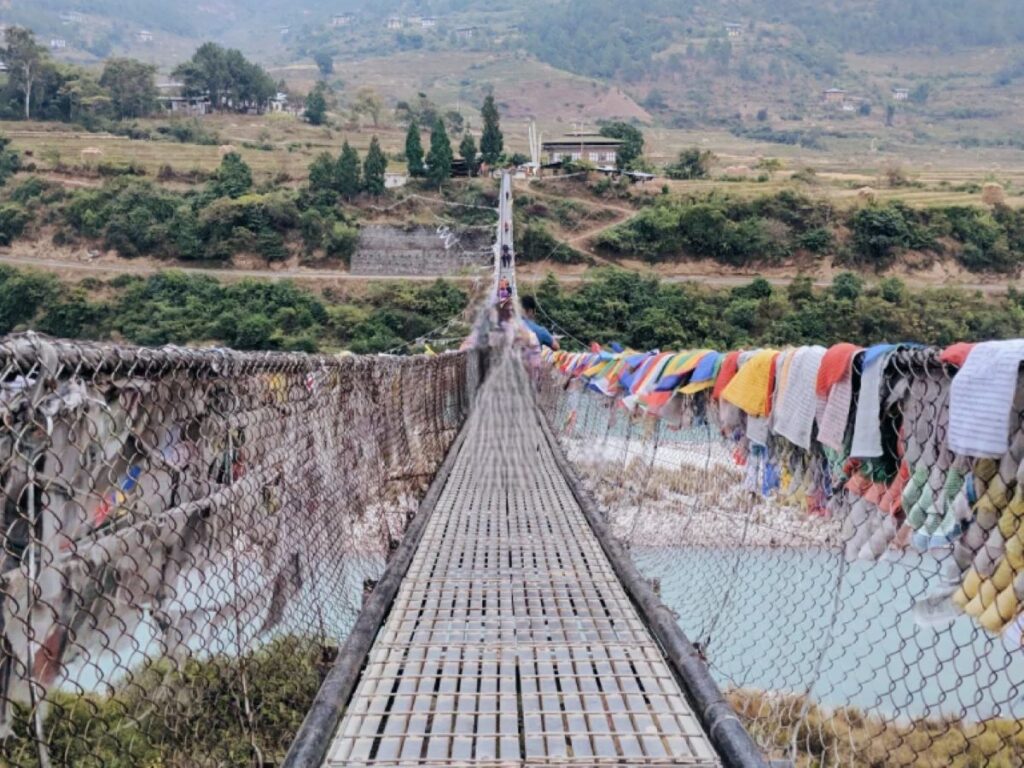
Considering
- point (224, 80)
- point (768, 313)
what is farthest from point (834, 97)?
point (768, 313)

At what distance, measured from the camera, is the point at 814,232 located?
64.4 feet

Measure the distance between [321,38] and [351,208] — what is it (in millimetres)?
88711

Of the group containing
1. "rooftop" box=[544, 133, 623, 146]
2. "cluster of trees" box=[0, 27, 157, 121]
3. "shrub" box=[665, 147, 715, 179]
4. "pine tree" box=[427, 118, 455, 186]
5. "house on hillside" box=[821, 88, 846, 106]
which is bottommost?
"pine tree" box=[427, 118, 455, 186]

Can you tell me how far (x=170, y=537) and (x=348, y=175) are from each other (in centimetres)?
2104

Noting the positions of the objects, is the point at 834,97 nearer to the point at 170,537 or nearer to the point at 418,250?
the point at 418,250

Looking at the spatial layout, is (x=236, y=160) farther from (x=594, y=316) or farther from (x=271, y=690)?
(x=271, y=690)

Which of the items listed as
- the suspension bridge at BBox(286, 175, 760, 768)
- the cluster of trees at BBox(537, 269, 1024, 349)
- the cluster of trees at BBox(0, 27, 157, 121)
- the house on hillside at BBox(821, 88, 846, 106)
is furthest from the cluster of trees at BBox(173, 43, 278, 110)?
the house on hillside at BBox(821, 88, 846, 106)

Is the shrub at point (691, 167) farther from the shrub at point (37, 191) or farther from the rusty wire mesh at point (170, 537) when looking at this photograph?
the rusty wire mesh at point (170, 537)

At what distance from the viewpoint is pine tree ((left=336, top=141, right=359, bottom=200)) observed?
20.8 metres

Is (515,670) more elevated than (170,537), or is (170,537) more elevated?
(170,537)

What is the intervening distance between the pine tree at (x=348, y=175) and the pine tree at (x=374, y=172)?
270 mm

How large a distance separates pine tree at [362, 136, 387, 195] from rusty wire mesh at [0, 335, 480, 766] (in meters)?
20.0

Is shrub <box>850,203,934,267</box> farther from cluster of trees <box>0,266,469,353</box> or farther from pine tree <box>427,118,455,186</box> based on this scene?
pine tree <box>427,118,455,186</box>

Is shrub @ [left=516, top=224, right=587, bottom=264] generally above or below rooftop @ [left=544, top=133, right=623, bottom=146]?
below
